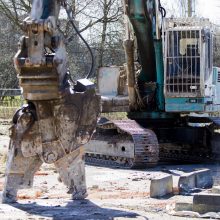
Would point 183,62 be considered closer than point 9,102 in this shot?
Yes

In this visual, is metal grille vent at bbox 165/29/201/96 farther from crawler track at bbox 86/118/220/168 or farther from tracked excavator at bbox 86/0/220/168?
crawler track at bbox 86/118/220/168

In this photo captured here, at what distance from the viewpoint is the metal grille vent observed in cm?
1230

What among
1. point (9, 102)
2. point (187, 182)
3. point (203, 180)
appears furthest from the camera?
point (9, 102)

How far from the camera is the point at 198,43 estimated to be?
12.4 meters

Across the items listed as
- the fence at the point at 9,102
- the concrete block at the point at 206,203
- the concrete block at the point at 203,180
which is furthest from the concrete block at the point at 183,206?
the fence at the point at 9,102

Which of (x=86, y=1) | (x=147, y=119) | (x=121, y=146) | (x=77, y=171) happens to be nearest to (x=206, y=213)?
(x=77, y=171)

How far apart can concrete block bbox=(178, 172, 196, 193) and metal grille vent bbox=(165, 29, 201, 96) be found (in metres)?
3.65

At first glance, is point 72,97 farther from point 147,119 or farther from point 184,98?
point 147,119

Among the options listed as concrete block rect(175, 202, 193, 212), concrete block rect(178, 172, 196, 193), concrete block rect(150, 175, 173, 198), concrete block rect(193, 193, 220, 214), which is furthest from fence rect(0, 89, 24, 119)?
concrete block rect(193, 193, 220, 214)

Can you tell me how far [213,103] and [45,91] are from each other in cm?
577

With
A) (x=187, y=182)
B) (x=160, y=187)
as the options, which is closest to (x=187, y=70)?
(x=187, y=182)

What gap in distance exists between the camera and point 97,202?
7836 millimetres

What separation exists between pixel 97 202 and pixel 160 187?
0.84 m

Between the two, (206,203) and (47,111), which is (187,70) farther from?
(206,203)
